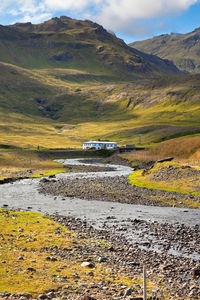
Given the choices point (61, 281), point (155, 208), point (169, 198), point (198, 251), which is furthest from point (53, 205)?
point (61, 281)

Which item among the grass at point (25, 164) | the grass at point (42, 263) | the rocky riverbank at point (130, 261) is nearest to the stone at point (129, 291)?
the rocky riverbank at point (130, 261)

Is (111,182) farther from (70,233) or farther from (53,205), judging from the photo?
(70,233)

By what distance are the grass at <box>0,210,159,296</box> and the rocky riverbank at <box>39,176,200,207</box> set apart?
1128 inches

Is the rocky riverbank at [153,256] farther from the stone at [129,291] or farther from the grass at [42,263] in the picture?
the grass at [42,263]

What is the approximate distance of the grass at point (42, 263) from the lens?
78.6ft

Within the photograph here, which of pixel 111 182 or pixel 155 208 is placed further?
pixel 111 182

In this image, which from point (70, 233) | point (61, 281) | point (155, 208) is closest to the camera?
point (61, 281)

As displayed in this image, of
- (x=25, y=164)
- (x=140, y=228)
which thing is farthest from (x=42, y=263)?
(x=25, y=164)

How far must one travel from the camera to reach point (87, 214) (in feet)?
182

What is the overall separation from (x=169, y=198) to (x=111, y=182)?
27959 millimetres

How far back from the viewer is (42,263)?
28.6 meters

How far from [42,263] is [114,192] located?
165ft

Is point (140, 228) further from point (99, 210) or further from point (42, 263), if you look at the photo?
point (42, 263)

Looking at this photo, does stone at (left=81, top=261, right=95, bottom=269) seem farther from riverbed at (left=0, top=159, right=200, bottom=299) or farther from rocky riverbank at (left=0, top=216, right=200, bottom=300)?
riverbed at (left=0, top=159, right=200, bottom=299)
